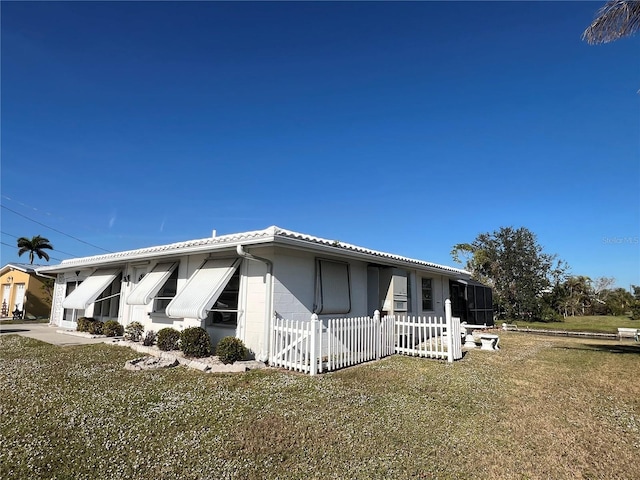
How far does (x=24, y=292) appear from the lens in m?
27.6

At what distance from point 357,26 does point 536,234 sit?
28.5 m

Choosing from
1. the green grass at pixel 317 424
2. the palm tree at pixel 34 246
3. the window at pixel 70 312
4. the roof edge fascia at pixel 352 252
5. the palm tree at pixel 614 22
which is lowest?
the green grass at pixel 317 424

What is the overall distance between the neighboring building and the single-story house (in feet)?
55.8

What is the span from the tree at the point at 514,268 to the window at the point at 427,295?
17.7 meters

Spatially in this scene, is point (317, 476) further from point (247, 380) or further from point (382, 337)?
point (382, 337)

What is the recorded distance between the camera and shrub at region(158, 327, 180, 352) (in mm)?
10266

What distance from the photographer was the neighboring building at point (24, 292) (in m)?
27.4

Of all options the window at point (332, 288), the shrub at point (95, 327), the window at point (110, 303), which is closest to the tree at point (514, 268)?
the window at point (332, 288)

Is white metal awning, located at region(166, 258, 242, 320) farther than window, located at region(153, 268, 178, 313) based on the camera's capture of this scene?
No

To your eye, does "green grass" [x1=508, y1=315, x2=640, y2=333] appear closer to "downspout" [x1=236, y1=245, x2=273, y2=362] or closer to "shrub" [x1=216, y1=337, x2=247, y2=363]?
"downspout" [x1=236, y1=245, x2=273, y2=362]

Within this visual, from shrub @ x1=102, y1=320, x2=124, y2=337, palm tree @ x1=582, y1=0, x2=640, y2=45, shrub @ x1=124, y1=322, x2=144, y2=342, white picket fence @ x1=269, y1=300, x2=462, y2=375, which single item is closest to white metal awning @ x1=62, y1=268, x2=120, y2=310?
shrub @ x1=102, y1=320, x2=124, y2=337

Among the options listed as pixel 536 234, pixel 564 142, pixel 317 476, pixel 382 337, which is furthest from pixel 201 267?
pixel 536 234

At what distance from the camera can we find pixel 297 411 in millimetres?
5367

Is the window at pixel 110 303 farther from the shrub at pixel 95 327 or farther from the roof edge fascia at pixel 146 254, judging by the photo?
the roof edge fascia at pixel 146 254
